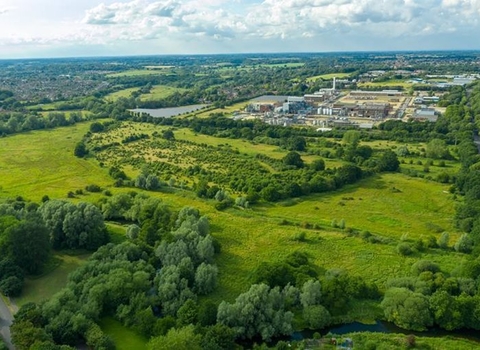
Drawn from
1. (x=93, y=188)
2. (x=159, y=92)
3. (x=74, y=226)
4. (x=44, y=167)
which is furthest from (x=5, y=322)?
(x=159, y=92)

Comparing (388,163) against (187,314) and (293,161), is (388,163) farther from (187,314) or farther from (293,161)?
(187,314)

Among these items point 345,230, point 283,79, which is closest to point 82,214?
point 345,230

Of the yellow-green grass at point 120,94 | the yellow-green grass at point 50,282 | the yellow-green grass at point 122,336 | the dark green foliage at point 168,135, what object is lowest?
the yellow-green grass at point 122,336

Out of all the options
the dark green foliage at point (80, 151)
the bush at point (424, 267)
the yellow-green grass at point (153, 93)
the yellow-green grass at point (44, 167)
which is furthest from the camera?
the yellow-green grass at point (153, 93)

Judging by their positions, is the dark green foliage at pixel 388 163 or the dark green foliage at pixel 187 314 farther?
the dark green foliage at pixel 388 163

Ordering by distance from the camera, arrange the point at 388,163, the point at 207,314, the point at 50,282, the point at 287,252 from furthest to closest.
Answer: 1. the point at 388,163
2. the point at 287,252
3. the point at 50,282
4. the point at 207,314

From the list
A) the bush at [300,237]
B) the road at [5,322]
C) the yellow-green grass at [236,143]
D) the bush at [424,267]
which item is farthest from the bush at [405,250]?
the yellow-green grass at [236,143]

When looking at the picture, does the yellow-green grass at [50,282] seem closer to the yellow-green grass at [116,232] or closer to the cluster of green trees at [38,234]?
the cluster of green trees at [38,234]
